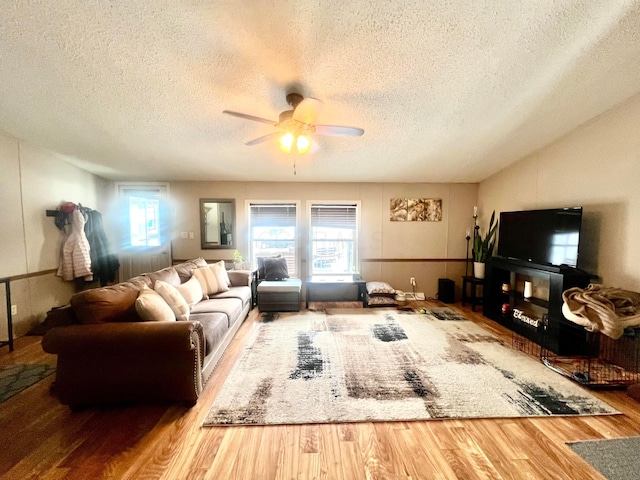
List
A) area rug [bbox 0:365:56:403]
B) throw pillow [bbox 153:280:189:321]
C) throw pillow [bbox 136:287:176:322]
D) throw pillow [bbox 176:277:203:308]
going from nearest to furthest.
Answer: throw pillow [bbox 136:287:176:322] < area rug [bbox 0:365:56:403] < throw pillow [bbox 153:280:189:321] < throw pillow [bbox 176:277:203:308]

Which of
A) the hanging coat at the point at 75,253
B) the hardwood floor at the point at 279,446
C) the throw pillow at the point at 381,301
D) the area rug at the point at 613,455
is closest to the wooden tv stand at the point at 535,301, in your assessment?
the hardwood floor at the point at 279,446

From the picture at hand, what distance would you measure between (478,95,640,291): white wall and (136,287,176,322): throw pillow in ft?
14.0

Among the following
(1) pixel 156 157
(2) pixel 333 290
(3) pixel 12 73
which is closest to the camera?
(3) pixel 12 73

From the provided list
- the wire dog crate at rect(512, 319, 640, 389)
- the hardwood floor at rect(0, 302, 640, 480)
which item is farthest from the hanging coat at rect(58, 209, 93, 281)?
the wire dog crate at rect(512, 319, 640, 389)

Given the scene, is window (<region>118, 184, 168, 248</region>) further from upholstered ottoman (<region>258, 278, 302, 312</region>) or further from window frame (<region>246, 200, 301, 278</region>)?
upholstered ottoman (<region>258, 278, 302, 312</region>)

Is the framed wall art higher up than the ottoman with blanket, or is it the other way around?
the framed wall art

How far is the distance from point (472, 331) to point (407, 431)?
2.15 metres

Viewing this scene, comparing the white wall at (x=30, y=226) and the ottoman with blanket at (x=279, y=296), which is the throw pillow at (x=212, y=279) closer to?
the ottoman with blanket at (x=279, y=296)

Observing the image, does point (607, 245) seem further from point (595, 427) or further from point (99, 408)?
point (99, 408)

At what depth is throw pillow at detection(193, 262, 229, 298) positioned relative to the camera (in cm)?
328

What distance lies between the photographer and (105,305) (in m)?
1.91

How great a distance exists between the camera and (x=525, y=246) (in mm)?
3389

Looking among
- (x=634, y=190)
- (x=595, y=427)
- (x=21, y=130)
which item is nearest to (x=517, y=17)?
(x=634, y=190)

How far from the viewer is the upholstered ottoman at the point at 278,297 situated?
13.2ft
